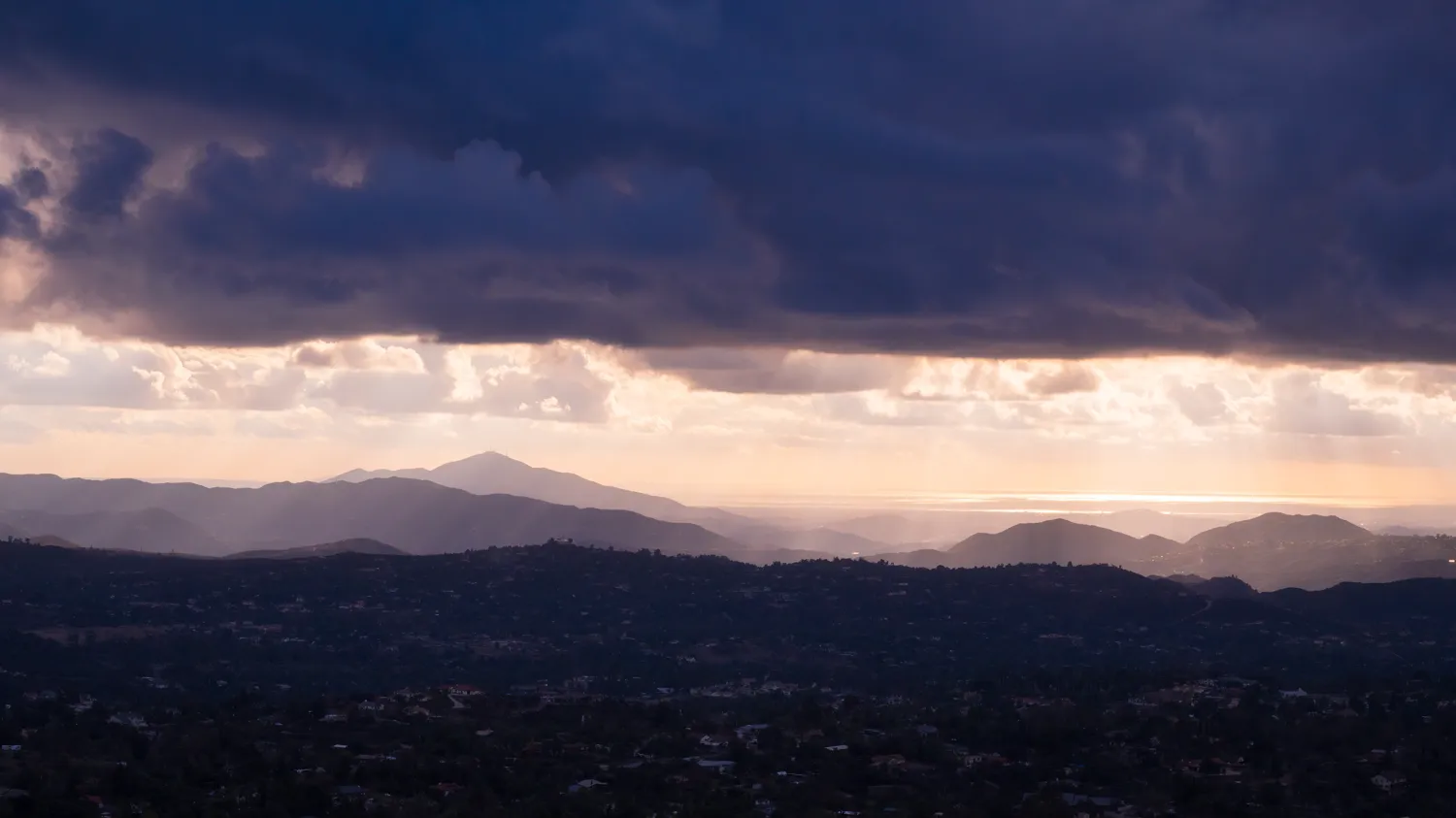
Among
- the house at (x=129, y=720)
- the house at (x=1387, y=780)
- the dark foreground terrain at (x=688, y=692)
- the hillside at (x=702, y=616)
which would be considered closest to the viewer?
the dark foreground terrain at (x=688, y=692)

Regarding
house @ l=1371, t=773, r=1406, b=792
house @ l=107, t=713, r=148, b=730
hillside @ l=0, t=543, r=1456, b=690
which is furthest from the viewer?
hillside @ l=0, t=543, r=1456, b=690

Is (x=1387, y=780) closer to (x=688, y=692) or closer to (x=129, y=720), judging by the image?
(x=688, y=692)

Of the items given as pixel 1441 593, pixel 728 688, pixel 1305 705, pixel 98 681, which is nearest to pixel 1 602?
pixel 98 681

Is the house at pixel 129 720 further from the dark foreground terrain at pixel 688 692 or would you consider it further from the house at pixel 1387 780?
the house at pixel 1387 780

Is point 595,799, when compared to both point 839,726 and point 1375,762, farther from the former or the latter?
point 1375,762

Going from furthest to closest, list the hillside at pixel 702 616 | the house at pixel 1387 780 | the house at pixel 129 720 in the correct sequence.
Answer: the hillside at pixel 702 616, the house at pixel 129 720, the house at pixel 1387 780

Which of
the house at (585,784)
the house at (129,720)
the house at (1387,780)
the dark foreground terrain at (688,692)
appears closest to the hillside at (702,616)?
the dark foreground terrain at (688,692)

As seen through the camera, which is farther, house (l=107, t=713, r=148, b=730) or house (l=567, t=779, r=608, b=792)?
house (l=107, t=713, r=148, b=730)

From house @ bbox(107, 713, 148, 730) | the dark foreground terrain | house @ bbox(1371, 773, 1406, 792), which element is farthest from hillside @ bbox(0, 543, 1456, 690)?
house @ bbox(1371, 773, 1406, 792)

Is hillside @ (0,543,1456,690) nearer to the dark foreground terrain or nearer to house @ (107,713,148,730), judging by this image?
the dark foreground terrain
